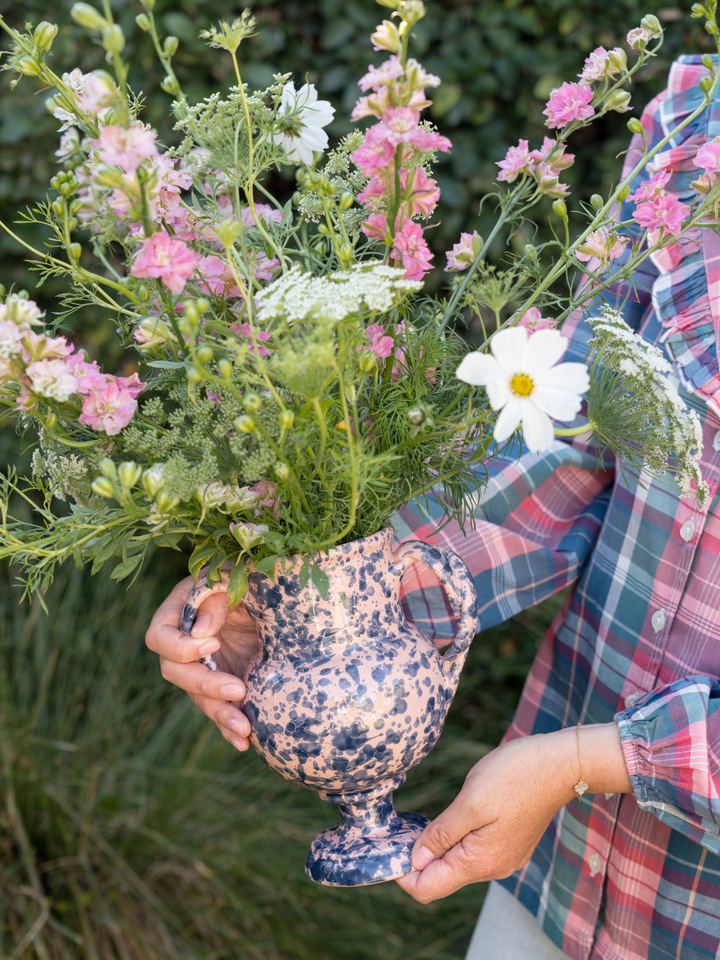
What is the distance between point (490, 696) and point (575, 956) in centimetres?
115

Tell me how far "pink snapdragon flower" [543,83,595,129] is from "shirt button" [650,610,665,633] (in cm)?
50

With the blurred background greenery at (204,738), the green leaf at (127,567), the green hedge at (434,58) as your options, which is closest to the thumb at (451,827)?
the green leaf at (127,567)

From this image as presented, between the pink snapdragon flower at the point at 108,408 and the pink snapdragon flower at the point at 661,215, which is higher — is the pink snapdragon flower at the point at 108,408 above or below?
below

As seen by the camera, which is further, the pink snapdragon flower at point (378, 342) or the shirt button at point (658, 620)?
the shirt button at point (658, 620)

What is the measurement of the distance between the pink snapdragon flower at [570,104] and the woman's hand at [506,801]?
1.73ft

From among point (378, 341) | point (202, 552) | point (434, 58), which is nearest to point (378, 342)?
point (378, 341)

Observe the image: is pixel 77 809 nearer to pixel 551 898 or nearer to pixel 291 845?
pixel 291 845

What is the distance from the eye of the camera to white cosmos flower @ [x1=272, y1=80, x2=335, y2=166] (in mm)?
622

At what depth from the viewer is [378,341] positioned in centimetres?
58

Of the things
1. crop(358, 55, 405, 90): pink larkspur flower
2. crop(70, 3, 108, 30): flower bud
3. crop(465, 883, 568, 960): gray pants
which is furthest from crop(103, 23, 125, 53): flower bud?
crop(465, 883, 568, 960): gray pants

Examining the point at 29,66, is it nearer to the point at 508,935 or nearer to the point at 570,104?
the point at 570,104

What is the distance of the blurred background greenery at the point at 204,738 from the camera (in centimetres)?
156

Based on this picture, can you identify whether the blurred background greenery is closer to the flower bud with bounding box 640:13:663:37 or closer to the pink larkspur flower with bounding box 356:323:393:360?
the flower bud with bounding box 640:13:663:37

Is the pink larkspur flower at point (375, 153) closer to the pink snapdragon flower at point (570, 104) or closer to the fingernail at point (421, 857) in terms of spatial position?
the pink snapdragon flower at point (570, 104)
